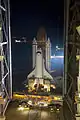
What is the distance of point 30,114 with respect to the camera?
6.88 meters

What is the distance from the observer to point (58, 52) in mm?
7918

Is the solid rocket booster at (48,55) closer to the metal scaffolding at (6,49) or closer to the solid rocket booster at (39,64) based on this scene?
the solid rocket booster at (39,64)

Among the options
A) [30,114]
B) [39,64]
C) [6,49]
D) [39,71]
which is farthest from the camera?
[39,71]

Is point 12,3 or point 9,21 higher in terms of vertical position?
point 12,3

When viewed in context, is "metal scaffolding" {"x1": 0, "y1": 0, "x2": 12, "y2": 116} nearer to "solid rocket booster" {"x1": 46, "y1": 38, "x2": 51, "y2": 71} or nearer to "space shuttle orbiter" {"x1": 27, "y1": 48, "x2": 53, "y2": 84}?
"space shuttle orbiter" {"x1": 27, "y1": 48, "x2": 53, "y2": 84}

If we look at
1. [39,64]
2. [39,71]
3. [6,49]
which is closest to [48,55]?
[39,64]

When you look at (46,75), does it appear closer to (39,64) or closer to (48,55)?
(39,64)

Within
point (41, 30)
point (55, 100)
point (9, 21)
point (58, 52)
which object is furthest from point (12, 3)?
point (55, 100)

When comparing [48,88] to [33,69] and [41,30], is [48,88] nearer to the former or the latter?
[33,69]

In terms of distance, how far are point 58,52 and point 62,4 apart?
5.87 feet

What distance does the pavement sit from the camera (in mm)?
6594

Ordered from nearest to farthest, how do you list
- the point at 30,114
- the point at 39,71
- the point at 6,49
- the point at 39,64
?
the point at 30,114, the point at 6,49, the point at 39,64, the point at 39,71

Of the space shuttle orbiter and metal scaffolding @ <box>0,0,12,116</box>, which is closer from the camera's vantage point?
metal scaffolding @ <box>0,0,12,116</box>

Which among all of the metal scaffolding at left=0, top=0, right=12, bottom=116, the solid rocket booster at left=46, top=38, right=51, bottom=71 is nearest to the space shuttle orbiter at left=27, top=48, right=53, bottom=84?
the solid rocket booster at left=46, top=38, right=51, bottom=71
